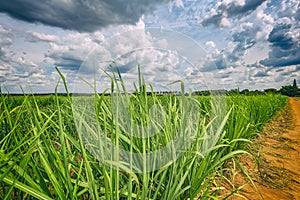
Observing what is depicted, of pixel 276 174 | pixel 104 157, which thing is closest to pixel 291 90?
pixel 276 174

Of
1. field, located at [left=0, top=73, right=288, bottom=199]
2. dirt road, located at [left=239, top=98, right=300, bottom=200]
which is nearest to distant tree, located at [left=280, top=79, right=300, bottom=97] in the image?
dirt road, located at [left=239, top=98, right=300, bottom=200]

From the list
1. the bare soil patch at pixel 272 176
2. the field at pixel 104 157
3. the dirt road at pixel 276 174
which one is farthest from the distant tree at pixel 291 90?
the field at pixel 104 157

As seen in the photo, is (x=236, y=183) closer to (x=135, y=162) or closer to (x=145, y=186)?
(x=135, y=162)

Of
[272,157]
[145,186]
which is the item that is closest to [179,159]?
[145,186]

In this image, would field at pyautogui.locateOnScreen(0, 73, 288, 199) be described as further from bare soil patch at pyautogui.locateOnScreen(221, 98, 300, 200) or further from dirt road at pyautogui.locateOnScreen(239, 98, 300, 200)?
dirt road at pyautogui.locateOnScreen(239, 98, 300, 200)

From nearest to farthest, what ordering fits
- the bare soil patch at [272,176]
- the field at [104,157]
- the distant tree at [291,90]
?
the field at [104,157], the bare soil patch at [272,176], the distant tree at [291,90]

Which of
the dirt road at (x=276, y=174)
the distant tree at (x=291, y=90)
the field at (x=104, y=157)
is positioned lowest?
the distant tree at (x=291, y=90)

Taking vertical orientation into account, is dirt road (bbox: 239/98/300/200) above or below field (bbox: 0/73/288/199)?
below

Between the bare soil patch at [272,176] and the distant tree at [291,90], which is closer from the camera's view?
the bare soil patch at [272,176]

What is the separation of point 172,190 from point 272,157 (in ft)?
7.05

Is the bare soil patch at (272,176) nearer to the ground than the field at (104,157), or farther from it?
nearer to the ground

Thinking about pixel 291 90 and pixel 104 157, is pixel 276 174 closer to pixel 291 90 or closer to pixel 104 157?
pixel 104 157

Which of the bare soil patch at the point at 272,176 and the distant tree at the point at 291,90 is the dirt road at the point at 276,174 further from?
the distant tree at the point at 291,90

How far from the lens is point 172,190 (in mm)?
820
